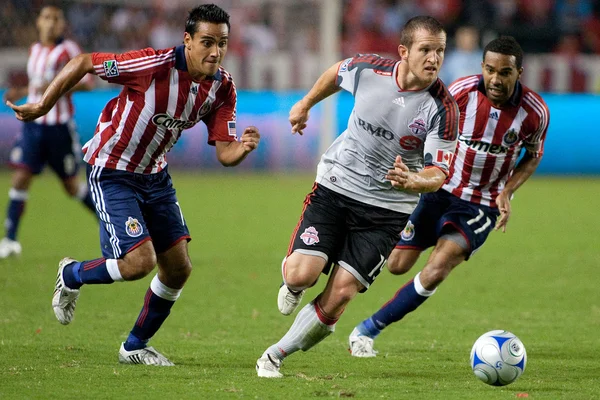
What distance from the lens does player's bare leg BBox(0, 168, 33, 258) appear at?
1058cm

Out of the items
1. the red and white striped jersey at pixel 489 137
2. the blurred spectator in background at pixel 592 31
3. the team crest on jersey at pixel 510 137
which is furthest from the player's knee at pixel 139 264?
the blurred spectator in background at pixel 592 31

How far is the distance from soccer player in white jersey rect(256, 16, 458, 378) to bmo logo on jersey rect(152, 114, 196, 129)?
695 mm

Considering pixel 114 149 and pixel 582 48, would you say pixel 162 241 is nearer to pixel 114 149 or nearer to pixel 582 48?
pixel 114 149

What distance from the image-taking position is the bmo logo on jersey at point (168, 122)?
5969 mm

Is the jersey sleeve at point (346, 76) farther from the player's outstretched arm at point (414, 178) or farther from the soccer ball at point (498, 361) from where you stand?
the soccer ball at point (498, 361)

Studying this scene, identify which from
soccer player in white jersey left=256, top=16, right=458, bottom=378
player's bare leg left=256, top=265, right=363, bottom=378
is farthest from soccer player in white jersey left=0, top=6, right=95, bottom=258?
player's bare leg left=256, top=265, right=363, bottom=378

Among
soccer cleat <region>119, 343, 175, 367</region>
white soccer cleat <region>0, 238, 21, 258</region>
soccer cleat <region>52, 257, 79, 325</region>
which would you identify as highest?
soccer cleat <region>52, 257, 79, 325</region>

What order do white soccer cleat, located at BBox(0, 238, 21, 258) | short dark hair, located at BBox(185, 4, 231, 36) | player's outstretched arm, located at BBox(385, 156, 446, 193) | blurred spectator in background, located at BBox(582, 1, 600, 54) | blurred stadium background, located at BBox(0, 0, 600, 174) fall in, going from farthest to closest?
blurred spectator in background, located at BBox(582, 1, 600, 54) → blurred stadium background, located at BBox(0, 0, 600, 174) → white soccer cleat, located at BBox(0, 238, 21, 258) → short dark hair, located at BBox(185, 4, 231, 36) → player's outstretched arm, located at BBox(385, 156, 446, 193)

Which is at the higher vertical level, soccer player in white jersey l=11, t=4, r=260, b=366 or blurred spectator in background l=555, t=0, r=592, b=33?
soccer player in white jersey l=11, t=4, r=260, b=366

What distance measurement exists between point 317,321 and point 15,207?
5.96 metres

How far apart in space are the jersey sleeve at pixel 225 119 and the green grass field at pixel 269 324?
1.45 metres

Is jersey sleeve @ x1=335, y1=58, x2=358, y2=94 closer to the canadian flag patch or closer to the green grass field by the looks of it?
the canadian flag patch

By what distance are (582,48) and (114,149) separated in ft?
61.5

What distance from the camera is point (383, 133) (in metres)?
5.83
